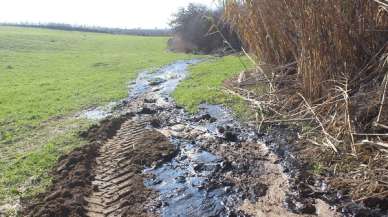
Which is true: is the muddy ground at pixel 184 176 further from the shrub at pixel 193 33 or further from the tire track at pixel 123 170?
the shrub at pixel 193 33

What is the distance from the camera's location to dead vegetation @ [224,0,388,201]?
19.8 feet

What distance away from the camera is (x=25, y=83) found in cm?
1875

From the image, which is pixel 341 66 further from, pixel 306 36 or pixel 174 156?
pixel 174 156

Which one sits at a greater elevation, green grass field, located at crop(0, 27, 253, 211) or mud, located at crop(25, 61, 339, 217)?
mud, located at crop(25, 61, 339, 217)

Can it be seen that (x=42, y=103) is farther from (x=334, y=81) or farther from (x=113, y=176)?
(x=334, y=81)

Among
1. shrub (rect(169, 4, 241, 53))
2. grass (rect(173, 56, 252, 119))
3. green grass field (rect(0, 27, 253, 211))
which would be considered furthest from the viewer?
shrub (rect(169, 4, 241, 53))

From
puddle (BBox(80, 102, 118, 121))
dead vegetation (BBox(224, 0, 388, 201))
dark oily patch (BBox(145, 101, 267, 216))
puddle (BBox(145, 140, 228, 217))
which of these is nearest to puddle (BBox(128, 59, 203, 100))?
puddle (BBox(80, 102, 118, 121))

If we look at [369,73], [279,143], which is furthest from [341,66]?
[279,143]

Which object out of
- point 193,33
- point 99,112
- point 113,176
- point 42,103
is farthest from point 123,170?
point 193,33

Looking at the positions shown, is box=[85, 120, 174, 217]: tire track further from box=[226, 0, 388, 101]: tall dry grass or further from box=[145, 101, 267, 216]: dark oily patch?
box=[226, 0, 388, 101]: tall dry grass

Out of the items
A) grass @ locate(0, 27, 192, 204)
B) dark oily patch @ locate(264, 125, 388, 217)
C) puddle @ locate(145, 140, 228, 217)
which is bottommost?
grass @ locate(0, 27, 192, 204)

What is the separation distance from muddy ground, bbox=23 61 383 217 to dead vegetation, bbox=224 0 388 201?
0.45 meters

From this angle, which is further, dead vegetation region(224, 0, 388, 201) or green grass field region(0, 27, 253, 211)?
green grass field region(0, 27, 253, 211)

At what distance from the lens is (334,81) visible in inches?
291
